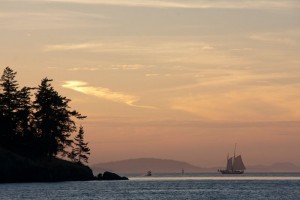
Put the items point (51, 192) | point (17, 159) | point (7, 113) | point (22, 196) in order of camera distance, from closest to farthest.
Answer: point (22, 196)
point (51, 192)
point (17, 159)
point (7, 113)

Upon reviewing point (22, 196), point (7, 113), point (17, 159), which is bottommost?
point (22, 196)

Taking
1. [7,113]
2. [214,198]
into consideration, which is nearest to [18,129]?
[7,113]

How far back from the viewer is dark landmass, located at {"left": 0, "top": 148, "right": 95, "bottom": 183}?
148750 millimetres

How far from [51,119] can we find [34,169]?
12660mm

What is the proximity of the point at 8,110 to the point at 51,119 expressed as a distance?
9.02m

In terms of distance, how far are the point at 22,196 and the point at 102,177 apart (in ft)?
275

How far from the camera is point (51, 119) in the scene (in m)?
162

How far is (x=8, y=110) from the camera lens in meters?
160

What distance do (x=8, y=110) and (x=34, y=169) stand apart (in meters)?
14.5

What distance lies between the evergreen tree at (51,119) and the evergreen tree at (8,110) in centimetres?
471

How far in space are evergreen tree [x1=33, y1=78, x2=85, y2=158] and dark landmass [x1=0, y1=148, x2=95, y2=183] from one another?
9.39 ft

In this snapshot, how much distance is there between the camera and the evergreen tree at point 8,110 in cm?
15725

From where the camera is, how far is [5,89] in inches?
6378

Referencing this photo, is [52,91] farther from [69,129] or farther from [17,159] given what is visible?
[17,159]
